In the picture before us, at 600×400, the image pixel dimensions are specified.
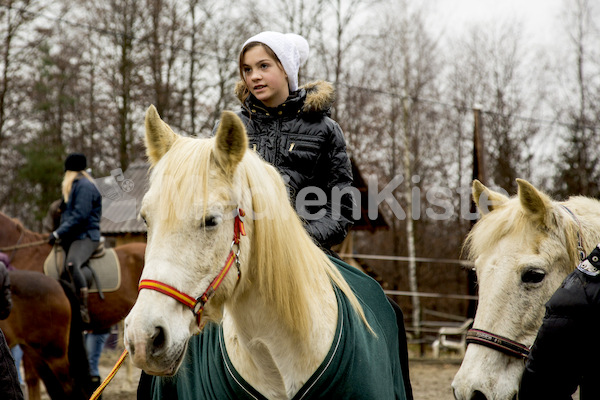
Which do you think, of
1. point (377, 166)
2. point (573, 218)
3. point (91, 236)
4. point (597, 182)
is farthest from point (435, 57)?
point (573, 218)

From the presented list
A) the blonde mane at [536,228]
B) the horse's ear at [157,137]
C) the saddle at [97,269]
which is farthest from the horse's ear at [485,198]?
the saddle at [97,269]

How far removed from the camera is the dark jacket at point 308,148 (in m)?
2.71

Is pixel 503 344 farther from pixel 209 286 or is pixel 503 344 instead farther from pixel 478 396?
pixel 209 286

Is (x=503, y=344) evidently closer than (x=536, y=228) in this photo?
Yes

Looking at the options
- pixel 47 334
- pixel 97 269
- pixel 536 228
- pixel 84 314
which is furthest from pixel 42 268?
pixel 536 228

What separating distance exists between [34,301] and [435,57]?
18.9 m

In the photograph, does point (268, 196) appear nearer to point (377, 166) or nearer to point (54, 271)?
point (54, 271)

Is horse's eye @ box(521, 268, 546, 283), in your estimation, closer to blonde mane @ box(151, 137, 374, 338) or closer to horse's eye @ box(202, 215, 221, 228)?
blonde mane @ box(151, 137, 374, 338)

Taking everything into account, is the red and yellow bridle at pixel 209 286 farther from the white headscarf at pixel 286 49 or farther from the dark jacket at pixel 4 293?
the dark jacket at pixel 4 293

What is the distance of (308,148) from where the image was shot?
274 centimetres

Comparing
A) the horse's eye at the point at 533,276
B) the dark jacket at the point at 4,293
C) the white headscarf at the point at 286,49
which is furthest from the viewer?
the dark jacket at the point at 4,293

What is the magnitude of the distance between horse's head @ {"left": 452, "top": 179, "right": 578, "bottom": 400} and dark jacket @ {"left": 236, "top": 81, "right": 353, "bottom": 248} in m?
0.74

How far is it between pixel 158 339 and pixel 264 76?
57.8 inches

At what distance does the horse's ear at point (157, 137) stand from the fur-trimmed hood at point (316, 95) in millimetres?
817
